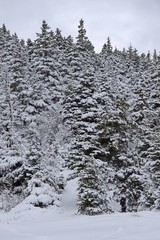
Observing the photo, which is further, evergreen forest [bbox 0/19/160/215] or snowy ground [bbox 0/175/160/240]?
evergreen forest [bbox 0/19/160/215]

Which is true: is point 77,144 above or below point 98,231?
above

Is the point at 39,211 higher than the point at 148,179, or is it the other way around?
the point at 148,179

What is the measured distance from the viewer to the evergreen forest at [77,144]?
1825 cm

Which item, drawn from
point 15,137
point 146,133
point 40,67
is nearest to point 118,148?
point 146,133

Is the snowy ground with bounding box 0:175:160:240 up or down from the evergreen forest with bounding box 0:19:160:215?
down

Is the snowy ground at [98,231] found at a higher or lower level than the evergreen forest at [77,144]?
lower

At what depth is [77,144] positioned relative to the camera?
70.4 ft

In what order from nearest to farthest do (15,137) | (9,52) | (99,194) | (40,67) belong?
(99,194) < (15,137) < (40,67) < (9,52)

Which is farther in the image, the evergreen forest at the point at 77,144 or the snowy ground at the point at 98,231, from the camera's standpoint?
the evergreen forest at the point at 77,144

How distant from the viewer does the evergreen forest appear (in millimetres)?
18250

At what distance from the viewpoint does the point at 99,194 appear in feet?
52.7

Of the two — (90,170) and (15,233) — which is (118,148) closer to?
(90,170)

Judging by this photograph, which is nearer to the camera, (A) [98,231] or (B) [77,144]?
(A) [98,231]

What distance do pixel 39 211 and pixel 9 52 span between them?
1249 inches
